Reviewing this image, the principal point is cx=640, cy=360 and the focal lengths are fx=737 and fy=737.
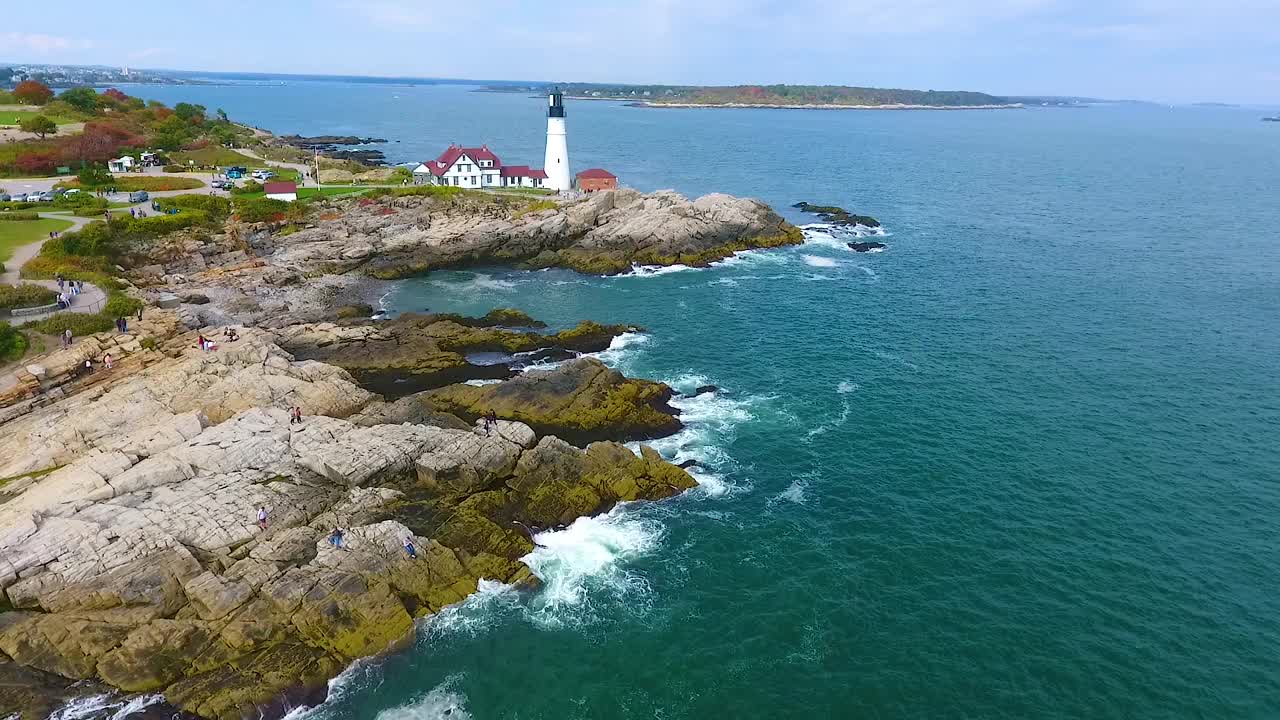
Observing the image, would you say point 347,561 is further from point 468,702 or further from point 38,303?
point 38,303

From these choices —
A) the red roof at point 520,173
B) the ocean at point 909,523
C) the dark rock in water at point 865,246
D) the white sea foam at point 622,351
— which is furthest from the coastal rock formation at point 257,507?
the red roof at point 520,173

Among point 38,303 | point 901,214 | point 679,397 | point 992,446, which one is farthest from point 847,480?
point 901,214

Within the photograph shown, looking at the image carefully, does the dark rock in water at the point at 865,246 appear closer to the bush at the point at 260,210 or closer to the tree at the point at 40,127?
the bush at the point at 260,210

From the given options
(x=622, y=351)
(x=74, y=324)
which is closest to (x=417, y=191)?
(x=74, y=324)

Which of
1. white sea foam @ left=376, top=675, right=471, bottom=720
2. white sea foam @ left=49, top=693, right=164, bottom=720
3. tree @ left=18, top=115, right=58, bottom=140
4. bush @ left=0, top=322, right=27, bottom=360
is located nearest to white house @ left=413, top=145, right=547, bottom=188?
tree @ left=18, top=115, right=58, bottom=140

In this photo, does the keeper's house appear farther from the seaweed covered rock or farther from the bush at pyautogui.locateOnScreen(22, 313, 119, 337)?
the bush at pyautogui.locateOnScreen(22, 313, 119, 337)
